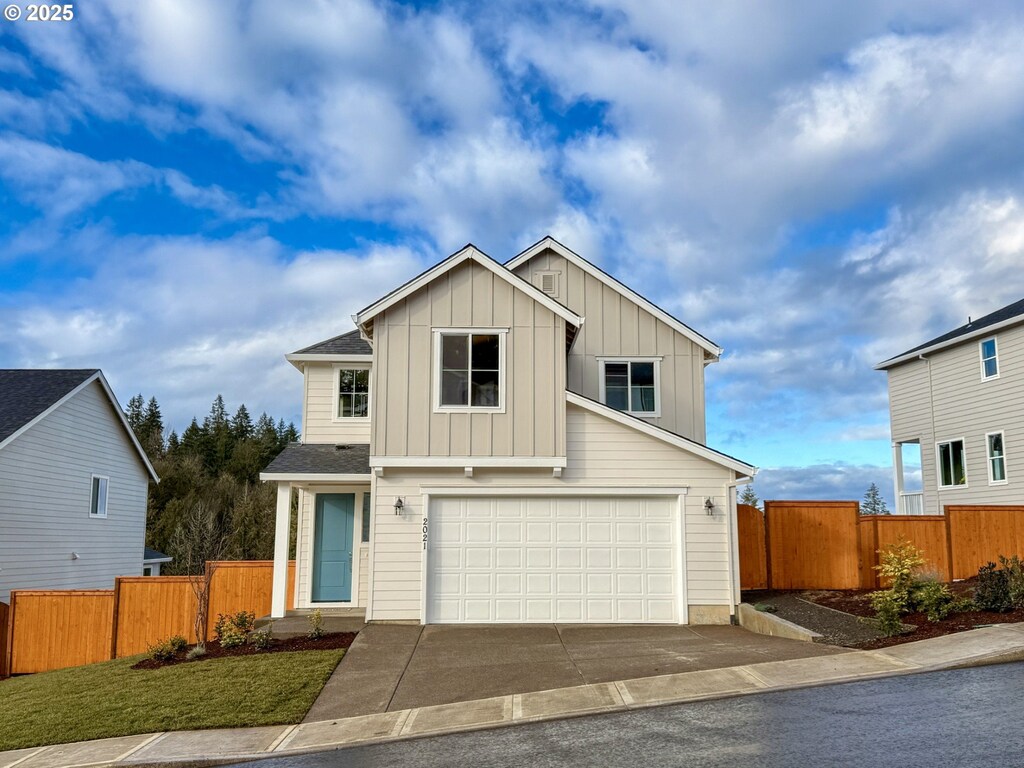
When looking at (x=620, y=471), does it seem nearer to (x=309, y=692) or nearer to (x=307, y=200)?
(x=309, y=692)

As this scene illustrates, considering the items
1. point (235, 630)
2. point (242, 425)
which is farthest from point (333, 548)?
point (242, 425)

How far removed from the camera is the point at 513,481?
15.5 m

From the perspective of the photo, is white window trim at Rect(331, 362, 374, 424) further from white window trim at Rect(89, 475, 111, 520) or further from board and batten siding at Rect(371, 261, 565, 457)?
white window trim at Rect(89, 475, 111, 520)

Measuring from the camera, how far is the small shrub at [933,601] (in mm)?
12555

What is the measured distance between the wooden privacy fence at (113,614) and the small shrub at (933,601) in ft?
39.7

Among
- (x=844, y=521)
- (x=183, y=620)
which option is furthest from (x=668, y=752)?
(x=183, y=620)

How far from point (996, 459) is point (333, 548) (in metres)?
17.9

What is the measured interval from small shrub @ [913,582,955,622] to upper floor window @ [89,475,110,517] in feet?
71.9

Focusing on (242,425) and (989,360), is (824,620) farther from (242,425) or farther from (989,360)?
(242,425)

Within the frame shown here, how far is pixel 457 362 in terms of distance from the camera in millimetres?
15539

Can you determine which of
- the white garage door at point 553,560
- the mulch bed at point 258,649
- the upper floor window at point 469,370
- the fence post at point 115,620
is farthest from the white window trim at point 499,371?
the fence post at point 115,620

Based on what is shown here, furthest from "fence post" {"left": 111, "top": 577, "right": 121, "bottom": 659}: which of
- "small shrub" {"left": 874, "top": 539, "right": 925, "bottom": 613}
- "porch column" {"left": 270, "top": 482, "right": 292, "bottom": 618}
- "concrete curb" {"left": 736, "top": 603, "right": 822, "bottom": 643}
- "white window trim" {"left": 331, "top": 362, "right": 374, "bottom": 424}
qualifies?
"small shrub" {"left": 874, "top": 539, "right": 925, "bottom": 613}

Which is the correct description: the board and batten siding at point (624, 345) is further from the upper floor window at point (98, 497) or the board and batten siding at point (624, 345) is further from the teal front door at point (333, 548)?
the upper floor window at point (98, 497)

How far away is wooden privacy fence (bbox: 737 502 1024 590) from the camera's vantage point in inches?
696
